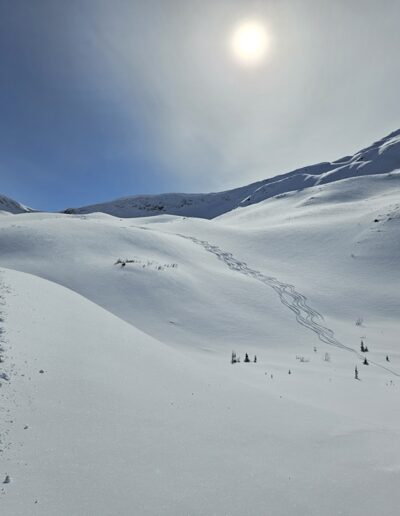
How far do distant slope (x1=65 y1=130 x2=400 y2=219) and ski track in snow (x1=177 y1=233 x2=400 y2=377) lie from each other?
210 feet

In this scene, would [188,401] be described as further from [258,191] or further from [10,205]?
[10,205]

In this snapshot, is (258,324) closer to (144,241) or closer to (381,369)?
(381,369)

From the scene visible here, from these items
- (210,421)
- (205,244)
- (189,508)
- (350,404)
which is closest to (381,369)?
(350,404)

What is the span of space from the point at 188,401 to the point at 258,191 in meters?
90.4

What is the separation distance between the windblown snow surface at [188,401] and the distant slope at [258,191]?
72.0m

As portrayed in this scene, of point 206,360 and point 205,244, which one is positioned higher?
point 205,244

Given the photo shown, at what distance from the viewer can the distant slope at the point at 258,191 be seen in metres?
82.6

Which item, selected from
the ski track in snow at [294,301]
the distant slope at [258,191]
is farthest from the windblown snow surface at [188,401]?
the distant slope at [258,191]

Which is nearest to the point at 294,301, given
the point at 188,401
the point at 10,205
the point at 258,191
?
the point at 188,401

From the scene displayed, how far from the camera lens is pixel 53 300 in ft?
24.9

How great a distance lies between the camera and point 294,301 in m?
14.4

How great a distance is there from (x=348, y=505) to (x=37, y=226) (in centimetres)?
2112

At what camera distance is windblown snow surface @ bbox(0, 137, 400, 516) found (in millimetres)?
2596

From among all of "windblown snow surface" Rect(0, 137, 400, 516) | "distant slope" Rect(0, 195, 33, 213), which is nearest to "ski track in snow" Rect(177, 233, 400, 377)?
"windblown snow surface" Rect(0, 137, 400, 516)
